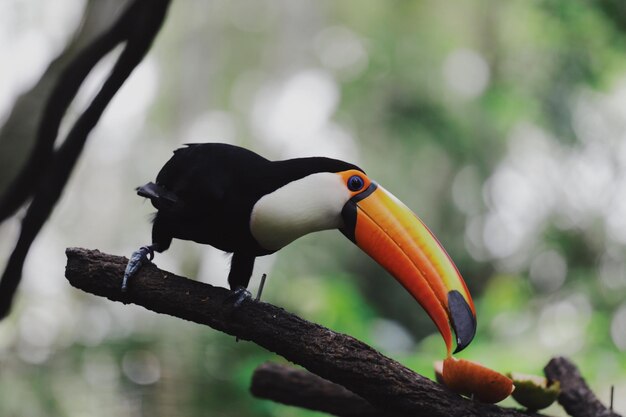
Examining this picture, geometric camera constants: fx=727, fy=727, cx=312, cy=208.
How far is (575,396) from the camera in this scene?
6.35 ft

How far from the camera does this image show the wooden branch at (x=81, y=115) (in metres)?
1.71

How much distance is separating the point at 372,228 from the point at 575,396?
767mm

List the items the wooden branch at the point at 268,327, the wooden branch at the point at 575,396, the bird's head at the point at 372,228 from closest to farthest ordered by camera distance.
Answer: the wooden branch at the point at 268,327
the bird's head at the point at 372,228
the wooden branch at the point at 575,396

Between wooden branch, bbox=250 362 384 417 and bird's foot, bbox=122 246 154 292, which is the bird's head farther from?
wooden branch, bbox=250 362 384 417

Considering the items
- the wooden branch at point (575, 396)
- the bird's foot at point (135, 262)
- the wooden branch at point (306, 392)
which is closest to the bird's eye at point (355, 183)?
the bird's foot at point (135, 262)

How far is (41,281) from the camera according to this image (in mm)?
6656

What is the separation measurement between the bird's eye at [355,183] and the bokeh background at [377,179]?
1028mm

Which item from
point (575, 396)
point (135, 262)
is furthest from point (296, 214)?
point (575, 396)

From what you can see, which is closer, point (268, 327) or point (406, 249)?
point (268, 327)

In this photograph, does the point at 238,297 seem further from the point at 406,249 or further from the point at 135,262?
the point at 406,249

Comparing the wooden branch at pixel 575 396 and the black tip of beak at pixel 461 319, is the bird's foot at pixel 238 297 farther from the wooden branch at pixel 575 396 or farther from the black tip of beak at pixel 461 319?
the wooden branch at pixel 575 396

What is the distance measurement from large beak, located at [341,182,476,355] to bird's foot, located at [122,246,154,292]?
46 centimetres

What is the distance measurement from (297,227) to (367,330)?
2.99m

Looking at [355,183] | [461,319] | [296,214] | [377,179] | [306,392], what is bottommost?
[306,392]
